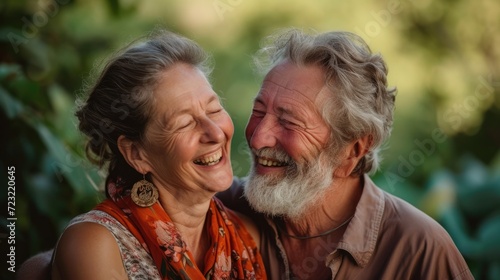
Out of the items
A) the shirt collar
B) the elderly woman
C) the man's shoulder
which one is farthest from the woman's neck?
the man's shoulder

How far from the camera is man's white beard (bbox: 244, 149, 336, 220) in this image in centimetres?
252

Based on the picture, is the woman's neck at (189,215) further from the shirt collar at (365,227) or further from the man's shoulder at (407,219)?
the man's shoulder at (407,219)

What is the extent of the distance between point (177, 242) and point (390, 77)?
3.74 m

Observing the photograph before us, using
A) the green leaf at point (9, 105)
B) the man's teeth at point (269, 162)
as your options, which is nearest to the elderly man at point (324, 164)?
the man's teeth at point (269, 162)

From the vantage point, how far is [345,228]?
259 centimetres

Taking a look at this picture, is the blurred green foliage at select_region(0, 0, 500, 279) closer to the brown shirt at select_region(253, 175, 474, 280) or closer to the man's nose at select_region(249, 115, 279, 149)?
the man's nose at select_region(249, 115, 279, 149)

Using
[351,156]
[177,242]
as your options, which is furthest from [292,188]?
[177,242]

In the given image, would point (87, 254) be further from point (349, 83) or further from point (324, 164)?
point (349, 83)

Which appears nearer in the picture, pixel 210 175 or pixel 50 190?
pixel 210 175

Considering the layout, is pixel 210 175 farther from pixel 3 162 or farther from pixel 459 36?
pixel 459 36

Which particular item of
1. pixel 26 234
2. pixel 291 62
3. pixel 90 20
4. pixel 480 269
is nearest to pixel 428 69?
pixel 480 269

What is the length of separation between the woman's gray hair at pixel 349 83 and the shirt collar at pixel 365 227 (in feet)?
0.52

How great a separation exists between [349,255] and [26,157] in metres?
1.53

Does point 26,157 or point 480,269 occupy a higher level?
point 26,157
